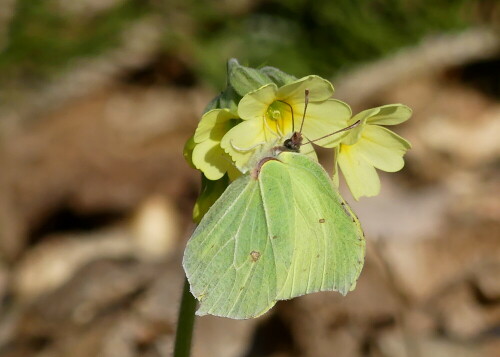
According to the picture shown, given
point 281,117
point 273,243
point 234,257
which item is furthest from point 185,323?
point 281,117

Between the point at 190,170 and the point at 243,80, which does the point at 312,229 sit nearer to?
the point at 243,80

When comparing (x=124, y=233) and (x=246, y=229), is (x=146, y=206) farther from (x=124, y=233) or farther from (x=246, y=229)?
(x=246, y=229)

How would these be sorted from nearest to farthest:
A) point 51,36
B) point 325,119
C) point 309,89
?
1. point 309,89
2. point 325,119
3. point 51,36

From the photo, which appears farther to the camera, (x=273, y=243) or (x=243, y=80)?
(x=273, y=243)

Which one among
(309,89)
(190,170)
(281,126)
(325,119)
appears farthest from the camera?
(190,170)

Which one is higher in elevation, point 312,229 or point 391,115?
point 391,115

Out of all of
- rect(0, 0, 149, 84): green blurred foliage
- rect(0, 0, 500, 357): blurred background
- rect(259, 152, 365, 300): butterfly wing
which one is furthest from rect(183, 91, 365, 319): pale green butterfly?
rect(0, 0, 149, 84): green blurred foliage

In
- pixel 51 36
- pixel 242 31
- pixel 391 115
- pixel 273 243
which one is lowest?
pixel 242 31

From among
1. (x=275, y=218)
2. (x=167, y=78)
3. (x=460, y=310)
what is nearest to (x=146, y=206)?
(x=167, y=78)
